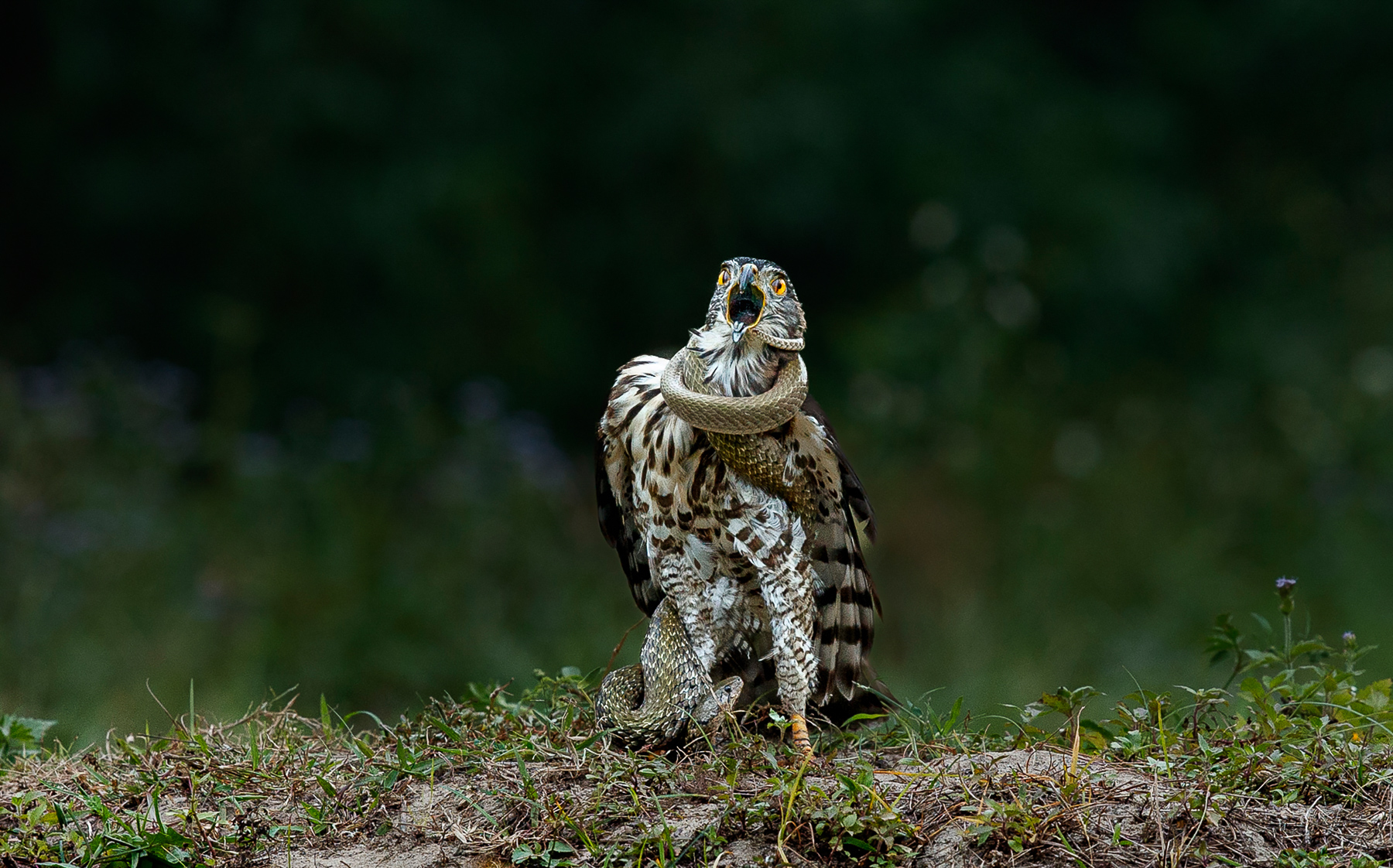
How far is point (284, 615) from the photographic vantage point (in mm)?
6902

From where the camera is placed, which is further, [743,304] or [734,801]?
[743,304]

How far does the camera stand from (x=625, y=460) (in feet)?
11.9

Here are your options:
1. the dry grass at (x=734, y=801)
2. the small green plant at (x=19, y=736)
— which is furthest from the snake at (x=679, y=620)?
the small green plant at (x=19, y=736)

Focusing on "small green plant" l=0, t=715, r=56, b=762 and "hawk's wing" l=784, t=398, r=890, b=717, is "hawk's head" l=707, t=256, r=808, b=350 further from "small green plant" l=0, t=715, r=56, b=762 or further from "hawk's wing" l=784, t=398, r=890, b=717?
"small green plant" l=0, t=715, r=56, b=762

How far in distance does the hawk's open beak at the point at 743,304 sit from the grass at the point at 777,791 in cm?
97

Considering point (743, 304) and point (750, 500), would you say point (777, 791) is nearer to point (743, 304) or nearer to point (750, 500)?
point (750, 500)

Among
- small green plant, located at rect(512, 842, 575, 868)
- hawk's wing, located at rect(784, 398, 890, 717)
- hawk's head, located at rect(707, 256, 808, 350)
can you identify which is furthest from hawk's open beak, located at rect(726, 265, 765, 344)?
small green plant, located at rect(512, 842, 575, 868)

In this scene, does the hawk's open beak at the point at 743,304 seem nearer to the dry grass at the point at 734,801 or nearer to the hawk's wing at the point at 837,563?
the hawk's wing at the point at 837,563

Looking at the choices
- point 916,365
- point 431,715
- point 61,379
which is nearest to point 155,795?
point 431,715

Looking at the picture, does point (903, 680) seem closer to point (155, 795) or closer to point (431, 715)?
point (431, 715)

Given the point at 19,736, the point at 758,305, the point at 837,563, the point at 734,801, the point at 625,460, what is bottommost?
the point at 734,801

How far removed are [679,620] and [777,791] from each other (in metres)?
0.69

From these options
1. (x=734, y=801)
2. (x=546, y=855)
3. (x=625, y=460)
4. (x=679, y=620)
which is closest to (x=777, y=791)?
(x=734, y=801)

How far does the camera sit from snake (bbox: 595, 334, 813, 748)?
3293 mm
